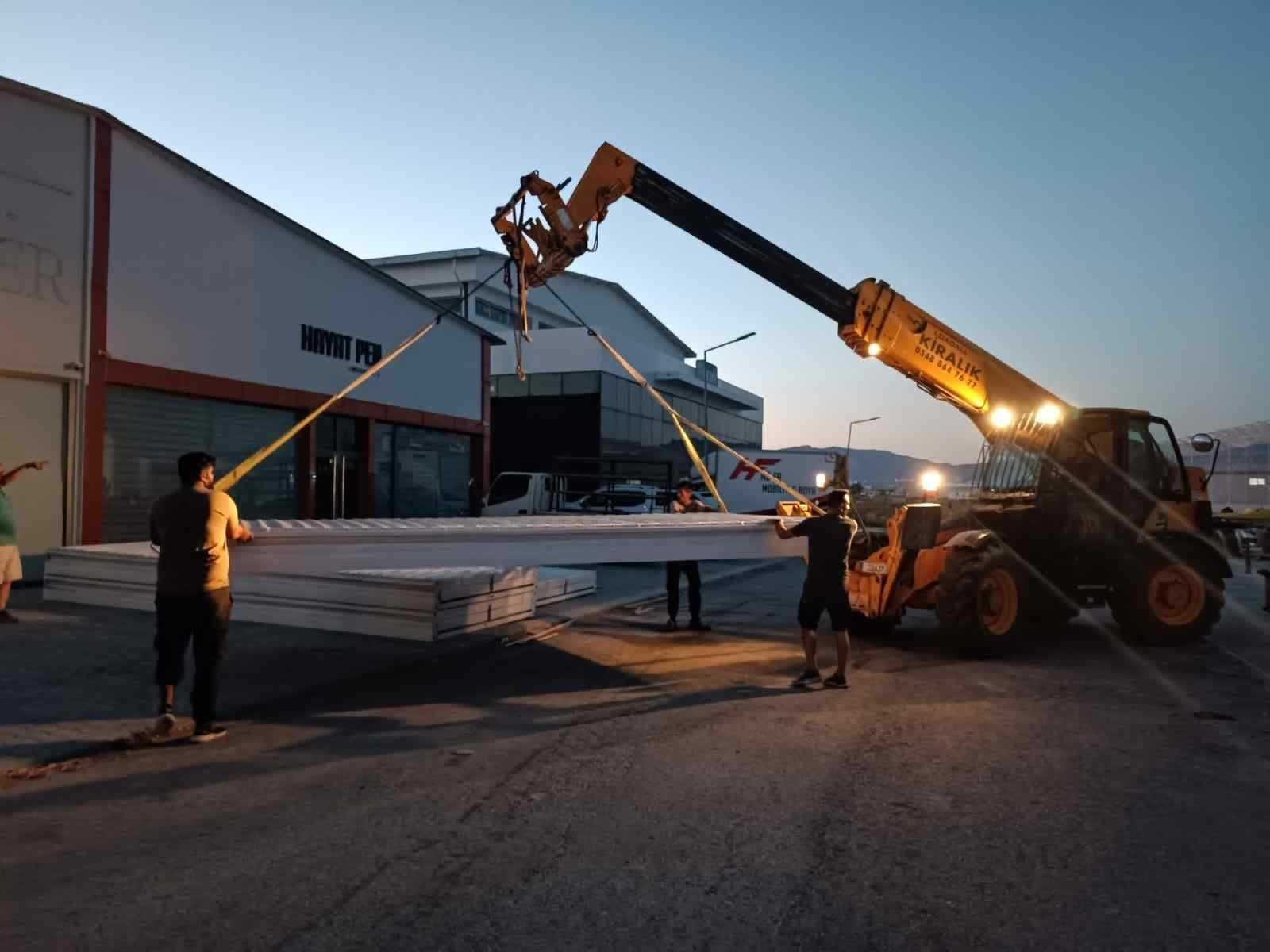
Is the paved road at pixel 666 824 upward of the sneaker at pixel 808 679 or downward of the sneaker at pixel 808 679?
downward

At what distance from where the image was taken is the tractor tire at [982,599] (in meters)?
8.97

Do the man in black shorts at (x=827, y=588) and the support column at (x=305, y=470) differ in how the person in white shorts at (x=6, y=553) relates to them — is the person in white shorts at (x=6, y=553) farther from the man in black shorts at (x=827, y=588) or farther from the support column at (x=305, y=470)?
the man in black shorts at (x=827, y=588)

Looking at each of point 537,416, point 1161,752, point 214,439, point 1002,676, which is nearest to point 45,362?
point 214,439

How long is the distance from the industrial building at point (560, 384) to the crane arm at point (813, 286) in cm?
2268

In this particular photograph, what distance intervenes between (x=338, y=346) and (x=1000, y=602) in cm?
1396

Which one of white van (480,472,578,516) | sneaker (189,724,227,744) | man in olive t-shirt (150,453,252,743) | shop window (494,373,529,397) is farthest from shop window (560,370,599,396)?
sneaker (189,724,227,744)

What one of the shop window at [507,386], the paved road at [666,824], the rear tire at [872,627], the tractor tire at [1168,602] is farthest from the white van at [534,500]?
the shop window at [507,386]

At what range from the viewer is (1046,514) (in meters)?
10.2

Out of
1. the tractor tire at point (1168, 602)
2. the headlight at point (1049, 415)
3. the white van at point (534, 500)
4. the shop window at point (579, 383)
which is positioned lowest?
the tractor tire at point (1168, 602)

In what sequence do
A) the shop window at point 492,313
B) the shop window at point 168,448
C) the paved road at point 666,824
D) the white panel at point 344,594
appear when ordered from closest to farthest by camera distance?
the paved road at point 666,824, the white panel at point 344,594, the shop window at point 168,448, the shop window at point 492,313

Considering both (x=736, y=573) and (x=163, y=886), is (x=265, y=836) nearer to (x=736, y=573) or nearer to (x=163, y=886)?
(x=163, y=886)

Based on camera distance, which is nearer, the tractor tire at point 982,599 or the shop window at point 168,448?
the tractor tire at point 982,599

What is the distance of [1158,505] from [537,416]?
30.8m

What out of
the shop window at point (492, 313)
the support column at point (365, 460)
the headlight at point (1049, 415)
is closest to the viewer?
the headlight at point (1049, 415)
